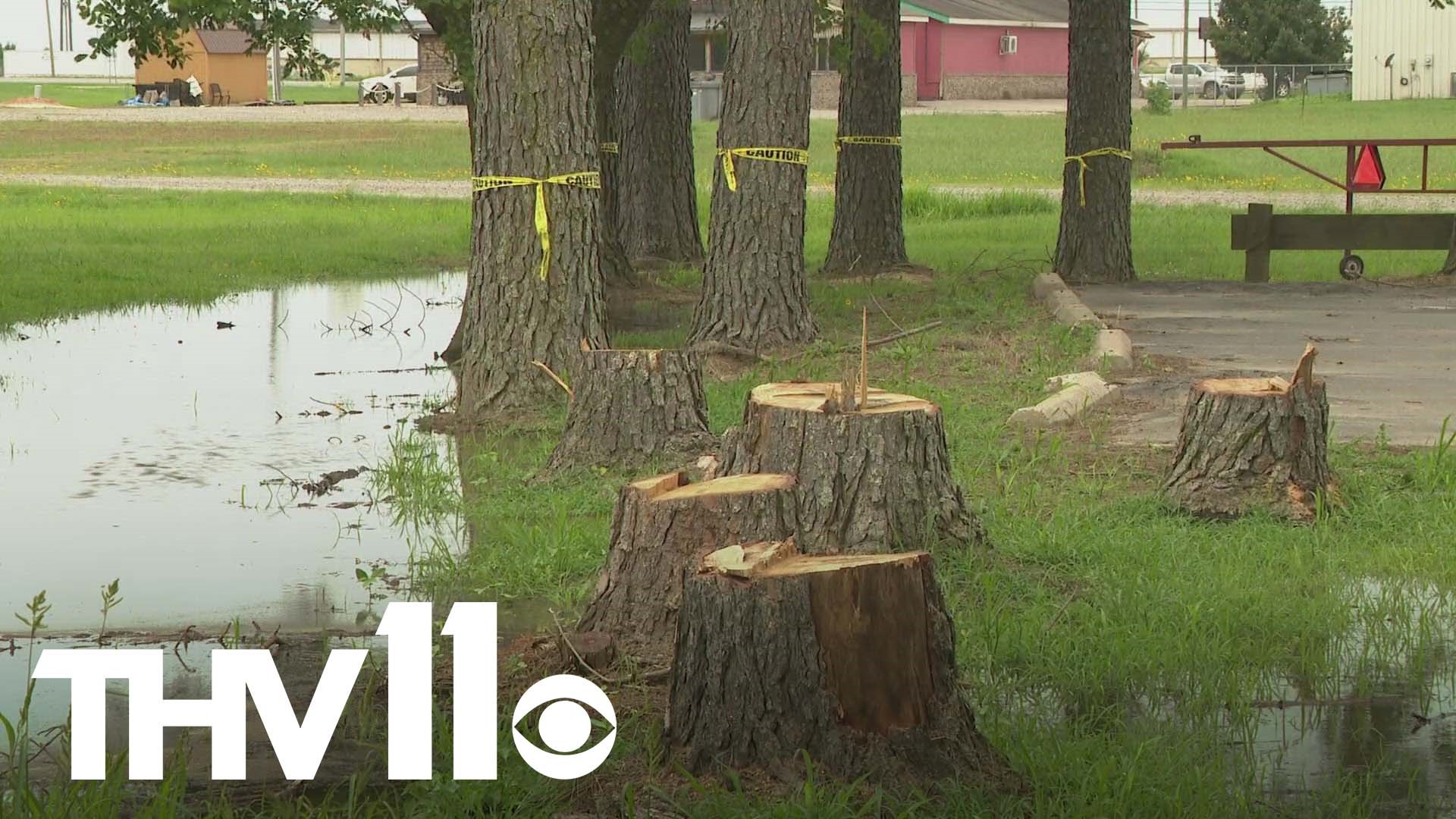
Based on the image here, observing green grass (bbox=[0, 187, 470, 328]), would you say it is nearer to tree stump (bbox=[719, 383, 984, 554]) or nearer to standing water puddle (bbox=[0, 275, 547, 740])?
standing water puddle (bbox=[0, 275, 547, 740])

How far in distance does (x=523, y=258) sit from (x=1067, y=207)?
7790 mm

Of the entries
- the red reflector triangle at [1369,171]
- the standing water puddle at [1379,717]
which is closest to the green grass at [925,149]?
the red reflector triangle at [1369,171]

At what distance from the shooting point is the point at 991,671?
565cm

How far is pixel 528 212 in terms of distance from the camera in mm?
10258

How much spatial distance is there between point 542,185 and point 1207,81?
226 ft

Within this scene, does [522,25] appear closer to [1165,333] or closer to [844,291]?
[1165,333]

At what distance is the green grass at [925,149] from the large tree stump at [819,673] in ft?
82.9

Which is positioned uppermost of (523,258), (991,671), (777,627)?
(523,258)

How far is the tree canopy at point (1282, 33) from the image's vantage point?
7306 cm

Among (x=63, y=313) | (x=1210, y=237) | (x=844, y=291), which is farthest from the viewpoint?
(x=1210, y=237)

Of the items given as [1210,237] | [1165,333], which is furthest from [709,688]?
[1210,237]

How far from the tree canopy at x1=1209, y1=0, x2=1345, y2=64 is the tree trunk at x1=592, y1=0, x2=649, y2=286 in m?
61.9

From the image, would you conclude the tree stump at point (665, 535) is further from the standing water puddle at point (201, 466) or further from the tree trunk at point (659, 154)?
the tree trunk at point (659, 154)

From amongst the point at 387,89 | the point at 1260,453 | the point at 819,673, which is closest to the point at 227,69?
the point at 387,89
